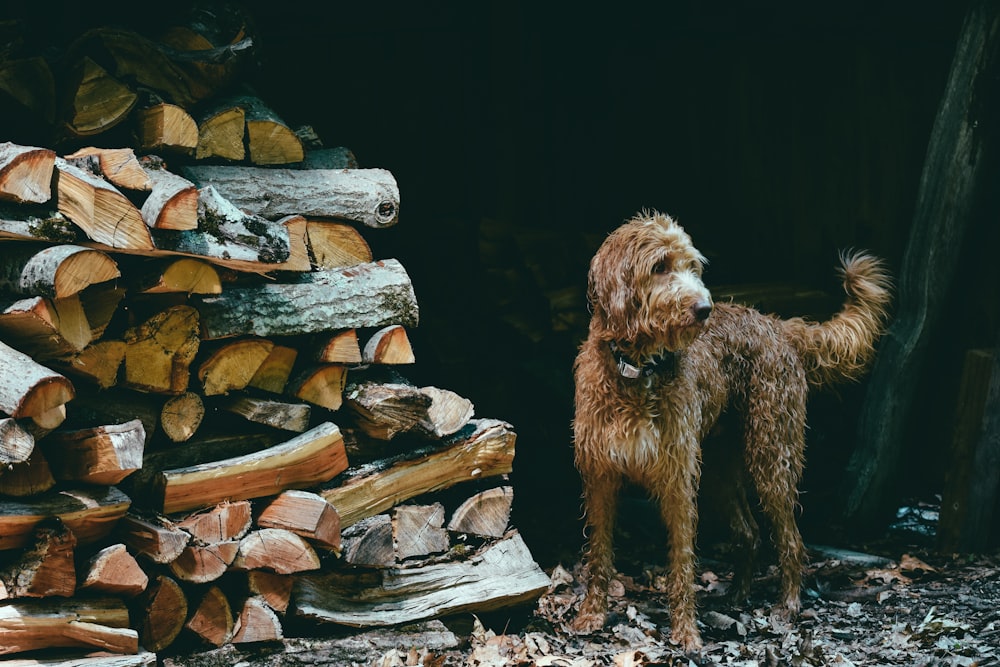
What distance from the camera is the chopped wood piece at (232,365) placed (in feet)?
12.4

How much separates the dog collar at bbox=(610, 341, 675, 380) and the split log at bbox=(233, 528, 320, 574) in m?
1.49

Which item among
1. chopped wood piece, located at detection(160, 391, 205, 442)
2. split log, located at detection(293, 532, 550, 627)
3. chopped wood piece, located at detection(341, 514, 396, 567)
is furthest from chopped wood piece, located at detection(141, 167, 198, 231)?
split log, located at detection(293, 532, 550, 627)

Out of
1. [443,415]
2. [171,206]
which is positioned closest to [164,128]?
[171,206]

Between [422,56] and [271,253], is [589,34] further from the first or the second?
[271,253]

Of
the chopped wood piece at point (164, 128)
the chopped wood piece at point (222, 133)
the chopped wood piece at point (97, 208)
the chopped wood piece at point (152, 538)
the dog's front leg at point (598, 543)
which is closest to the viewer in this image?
the chopped wood piece at point (97, 208)

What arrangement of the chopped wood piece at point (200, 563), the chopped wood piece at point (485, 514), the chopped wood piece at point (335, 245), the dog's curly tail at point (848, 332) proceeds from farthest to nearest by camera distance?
1. the dog's curly tail at point (848, 332)
2. the chopped wood piece at point (485, 514)
3. the chopped wood piece at point (335, 245)
4. the chopped wood piece at point (200, 563)

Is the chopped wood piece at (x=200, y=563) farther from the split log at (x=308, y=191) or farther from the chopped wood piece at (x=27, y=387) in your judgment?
the split log at (x=308, y=191)

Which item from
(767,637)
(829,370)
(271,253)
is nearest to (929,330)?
(829,370)

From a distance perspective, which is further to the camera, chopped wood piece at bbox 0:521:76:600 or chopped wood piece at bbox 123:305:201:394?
chopped wood piece at bbox 123:305:201:394

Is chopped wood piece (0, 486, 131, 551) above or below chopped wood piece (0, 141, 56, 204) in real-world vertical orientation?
below

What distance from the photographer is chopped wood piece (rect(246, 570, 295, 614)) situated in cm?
386

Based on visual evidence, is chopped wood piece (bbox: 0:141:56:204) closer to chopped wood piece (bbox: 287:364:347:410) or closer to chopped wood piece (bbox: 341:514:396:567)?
chopped wood piece (bbox: 287:364:347:410)

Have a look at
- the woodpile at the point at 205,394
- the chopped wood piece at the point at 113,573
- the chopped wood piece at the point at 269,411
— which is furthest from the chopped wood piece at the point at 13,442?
the chopped wood piece at the point at 269,411

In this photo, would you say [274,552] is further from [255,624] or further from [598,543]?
[598,543]
